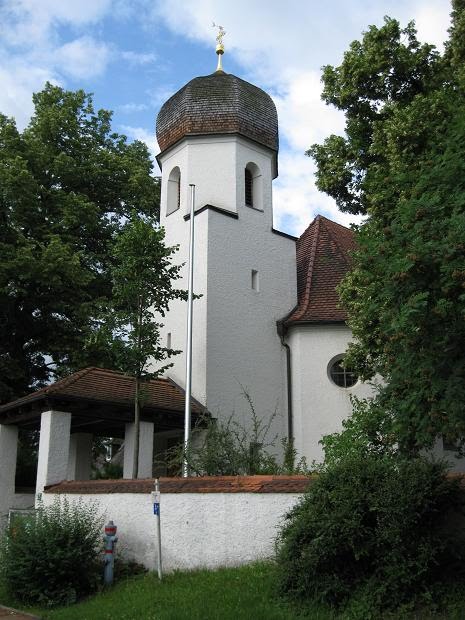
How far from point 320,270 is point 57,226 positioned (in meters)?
8.19

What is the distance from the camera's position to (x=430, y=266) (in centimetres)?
677

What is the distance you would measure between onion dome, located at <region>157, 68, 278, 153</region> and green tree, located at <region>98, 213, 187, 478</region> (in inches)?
252

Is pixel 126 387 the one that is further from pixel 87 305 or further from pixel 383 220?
pixel 383 220

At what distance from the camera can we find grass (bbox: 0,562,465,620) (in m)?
7.17

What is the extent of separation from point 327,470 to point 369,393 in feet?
33.0

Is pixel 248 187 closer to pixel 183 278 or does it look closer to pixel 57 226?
pixel 183 278

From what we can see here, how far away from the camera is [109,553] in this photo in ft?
32.2

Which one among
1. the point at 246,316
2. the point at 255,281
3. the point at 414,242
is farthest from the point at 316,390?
the point at 414,242

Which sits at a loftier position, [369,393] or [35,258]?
[35,258]

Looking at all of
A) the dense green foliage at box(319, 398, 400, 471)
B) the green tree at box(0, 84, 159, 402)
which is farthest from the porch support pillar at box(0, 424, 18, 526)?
the dense green foliage at box(319, 398, 400, 471)

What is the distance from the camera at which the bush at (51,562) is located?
9.40 metres

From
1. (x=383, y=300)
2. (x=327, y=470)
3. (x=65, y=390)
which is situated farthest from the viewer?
(x=65, y=390)

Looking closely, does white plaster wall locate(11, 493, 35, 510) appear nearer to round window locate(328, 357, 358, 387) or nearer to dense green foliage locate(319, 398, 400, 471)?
dense green foliage locate(319, 398, 400, 471)

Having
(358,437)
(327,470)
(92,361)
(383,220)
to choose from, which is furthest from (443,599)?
(92,361)
